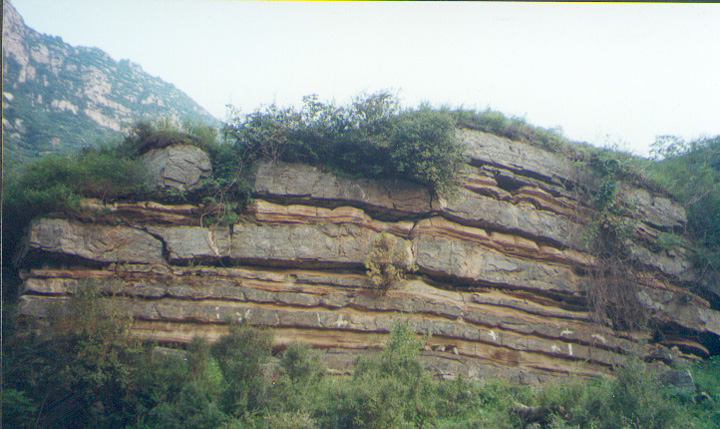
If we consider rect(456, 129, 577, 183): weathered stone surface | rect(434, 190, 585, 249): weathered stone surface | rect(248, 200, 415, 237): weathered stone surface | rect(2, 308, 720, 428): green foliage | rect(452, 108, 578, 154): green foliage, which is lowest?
rect(2, 308, 720, 428): green foliage

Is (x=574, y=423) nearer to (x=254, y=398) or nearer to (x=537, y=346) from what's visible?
(x=537, y=346)

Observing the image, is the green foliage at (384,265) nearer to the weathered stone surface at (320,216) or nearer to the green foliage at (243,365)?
the weathered stone surface at (320,216)

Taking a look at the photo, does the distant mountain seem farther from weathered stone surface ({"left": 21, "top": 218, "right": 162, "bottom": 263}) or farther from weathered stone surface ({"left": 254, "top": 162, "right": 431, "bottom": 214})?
weathered stone surface ({"left": 254, "top": 162, "right": 431, "bottom": 214})

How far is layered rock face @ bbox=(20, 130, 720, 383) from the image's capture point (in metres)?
8.93

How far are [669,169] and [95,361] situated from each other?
17254 mm

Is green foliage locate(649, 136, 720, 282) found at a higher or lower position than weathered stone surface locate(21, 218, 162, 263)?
higher

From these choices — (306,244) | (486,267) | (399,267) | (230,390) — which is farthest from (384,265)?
(230,390)

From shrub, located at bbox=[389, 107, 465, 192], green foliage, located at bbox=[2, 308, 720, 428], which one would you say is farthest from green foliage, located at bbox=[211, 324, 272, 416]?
shrub, located at bbox=[389, 107, 465, 192]

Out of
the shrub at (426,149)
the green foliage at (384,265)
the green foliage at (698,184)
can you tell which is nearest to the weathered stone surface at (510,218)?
the shrub at (426,149)

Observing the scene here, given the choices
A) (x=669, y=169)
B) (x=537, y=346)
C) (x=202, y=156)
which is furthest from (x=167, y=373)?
(x=669, y=169)

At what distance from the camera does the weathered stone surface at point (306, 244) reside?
9.85 m

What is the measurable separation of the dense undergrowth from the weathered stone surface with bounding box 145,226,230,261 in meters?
2.15

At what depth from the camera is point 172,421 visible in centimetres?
628

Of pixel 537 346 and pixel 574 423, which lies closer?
pixel 574 423
